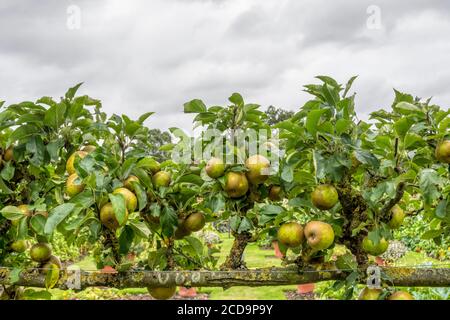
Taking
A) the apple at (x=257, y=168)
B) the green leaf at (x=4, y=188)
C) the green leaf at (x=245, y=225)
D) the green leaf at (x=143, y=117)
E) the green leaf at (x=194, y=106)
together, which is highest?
the green leaf at (x=194, y=106)

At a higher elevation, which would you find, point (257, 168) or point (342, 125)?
point (342, 125)

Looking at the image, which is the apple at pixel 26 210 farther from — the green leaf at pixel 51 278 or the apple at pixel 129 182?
the apple at pixel 129 182

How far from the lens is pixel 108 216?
130 cm

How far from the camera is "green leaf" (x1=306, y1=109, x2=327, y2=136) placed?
126 cm

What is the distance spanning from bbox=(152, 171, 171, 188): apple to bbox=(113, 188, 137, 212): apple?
0.17 metres

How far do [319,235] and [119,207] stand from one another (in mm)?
557

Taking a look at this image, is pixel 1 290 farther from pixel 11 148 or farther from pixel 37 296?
pixel 11 148

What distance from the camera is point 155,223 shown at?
1.56 meters

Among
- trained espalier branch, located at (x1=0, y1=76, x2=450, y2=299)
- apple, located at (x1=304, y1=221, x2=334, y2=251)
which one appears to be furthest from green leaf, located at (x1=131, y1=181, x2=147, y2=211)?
apple, located at (x1=304, y1=221, x2=334, y2=251)

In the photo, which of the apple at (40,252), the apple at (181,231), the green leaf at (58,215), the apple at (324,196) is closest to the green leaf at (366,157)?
the apple at (324,196)

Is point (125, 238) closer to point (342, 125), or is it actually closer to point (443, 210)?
point (342, 125)

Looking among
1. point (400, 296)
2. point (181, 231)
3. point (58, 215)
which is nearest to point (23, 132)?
point (58, 215)

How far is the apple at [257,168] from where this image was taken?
1.39 metres

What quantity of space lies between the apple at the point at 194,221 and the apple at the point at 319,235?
35 cm
